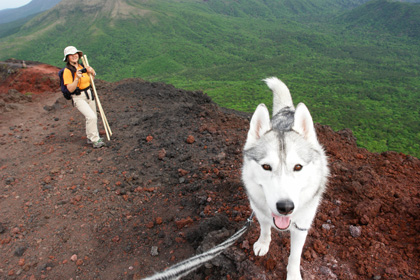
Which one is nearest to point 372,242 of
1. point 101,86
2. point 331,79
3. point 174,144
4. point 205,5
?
point 174,144

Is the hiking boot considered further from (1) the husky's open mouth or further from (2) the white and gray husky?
(1) the husky's open mouth

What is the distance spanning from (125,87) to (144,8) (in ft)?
227

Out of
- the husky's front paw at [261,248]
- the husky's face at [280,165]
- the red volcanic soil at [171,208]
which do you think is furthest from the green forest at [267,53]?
the husky's face at [280,165]

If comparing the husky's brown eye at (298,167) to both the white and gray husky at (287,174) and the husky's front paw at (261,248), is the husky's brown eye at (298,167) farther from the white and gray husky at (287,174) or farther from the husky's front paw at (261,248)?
the husky's front paw at (261,248)

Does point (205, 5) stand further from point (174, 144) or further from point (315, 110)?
point (174, 144)

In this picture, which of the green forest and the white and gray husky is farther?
the green forest

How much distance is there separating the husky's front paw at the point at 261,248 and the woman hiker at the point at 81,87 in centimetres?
546

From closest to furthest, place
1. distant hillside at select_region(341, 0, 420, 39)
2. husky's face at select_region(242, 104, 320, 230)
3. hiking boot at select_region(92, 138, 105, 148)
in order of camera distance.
A: husky's face at select_region(242, 104, 320, 230), hiking boot at select_region(92, 138, 105, 148), distant hillside at select_region(341, 0, 420, 39)

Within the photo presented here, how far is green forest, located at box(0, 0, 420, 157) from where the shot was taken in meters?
20.5

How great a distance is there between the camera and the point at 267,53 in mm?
45500

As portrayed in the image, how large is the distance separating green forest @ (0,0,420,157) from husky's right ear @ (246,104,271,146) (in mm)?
13569

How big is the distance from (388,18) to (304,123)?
71.2m

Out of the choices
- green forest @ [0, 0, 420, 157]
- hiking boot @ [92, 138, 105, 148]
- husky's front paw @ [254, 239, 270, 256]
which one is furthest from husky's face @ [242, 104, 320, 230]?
green forest @ [0, 0, 420, 157]

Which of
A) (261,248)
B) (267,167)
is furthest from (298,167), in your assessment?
(261,248)
